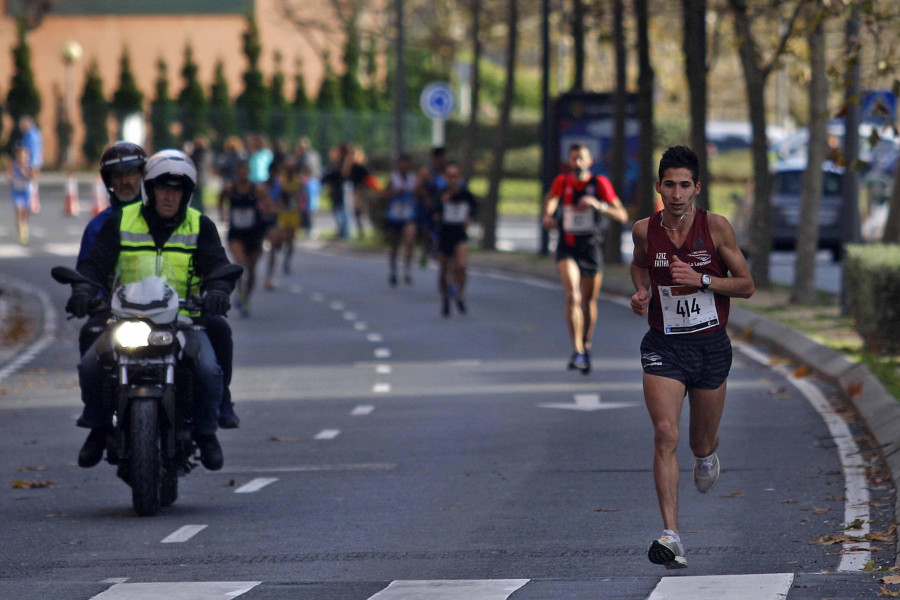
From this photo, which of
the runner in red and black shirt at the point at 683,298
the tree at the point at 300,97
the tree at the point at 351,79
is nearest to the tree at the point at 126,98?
the tree at the point at 300,97

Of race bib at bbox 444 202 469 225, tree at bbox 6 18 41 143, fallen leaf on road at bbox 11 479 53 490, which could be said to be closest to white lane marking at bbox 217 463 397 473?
fallen leaf on road at bbox 11 479 53 490

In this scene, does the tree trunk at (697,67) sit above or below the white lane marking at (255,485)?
above

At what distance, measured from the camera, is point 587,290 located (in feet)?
53.0

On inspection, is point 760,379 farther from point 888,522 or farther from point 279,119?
point 279,119

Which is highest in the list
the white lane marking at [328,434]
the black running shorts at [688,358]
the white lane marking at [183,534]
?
the black running shorts at [688,358]

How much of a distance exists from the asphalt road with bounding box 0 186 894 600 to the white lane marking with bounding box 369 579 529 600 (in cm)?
2

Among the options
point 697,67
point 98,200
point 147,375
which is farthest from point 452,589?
point 98,200

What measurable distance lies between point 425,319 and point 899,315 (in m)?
7.53

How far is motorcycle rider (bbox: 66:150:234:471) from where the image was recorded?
9359 mm

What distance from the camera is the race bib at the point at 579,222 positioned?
16156mm

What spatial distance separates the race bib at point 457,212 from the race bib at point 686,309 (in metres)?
13.9

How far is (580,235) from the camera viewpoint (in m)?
16.2

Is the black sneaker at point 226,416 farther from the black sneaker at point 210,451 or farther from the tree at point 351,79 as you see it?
the tree at point 351,79

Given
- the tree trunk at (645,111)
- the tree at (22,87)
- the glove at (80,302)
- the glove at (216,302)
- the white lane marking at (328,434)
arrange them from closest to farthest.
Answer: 1. the glove at (216,302)
2. the glove at (80,302)
3. the white lane marking at (328,434)
4. the tree trunk at (645,111)
5. the tree at (22,87)
